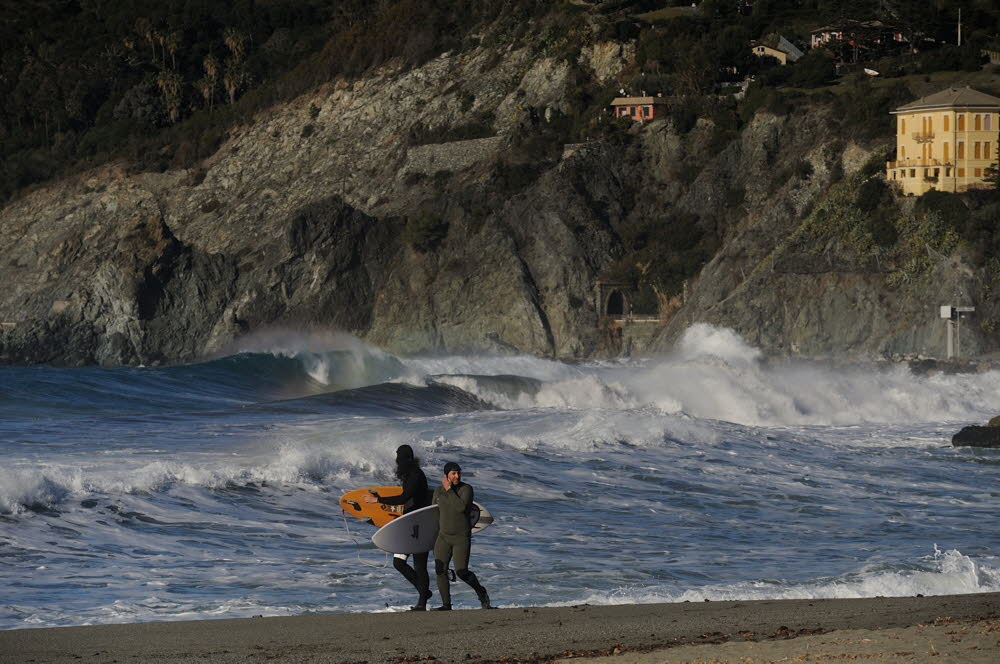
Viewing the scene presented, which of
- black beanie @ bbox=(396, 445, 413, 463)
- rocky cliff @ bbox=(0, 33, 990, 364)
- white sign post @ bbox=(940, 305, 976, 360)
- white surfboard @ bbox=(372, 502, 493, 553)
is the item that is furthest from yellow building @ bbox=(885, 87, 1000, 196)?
white surfboard @ bbox=(372, 502, 493, 553)

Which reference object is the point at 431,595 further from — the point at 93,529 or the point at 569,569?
the point at 93,529

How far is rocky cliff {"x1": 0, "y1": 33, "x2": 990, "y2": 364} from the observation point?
6694cm

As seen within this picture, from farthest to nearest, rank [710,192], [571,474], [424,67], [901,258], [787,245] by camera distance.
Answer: [424,67] → [710,192] → [787,245] → [901,258] → [571,474]

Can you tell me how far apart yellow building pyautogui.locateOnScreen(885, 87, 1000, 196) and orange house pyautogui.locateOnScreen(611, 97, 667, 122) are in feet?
48.8

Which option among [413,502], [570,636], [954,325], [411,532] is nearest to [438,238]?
[954,325]

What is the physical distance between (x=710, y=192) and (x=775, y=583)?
6120 centimetres

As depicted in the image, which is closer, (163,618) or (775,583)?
(163,618)

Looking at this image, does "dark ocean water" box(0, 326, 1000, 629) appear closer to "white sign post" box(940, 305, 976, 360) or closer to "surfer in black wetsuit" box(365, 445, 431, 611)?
"surfer in black wetsuit" box(365, 445, 431, 611)

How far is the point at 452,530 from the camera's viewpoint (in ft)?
42.1

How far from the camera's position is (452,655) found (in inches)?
430

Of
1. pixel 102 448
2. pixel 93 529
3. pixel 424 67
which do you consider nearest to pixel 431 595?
pixel 93 529

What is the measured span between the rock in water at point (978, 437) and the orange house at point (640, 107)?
171 feet

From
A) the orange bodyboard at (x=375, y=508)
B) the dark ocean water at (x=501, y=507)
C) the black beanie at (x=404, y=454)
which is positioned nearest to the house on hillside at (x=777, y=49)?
the dark ocean water at (x=501, y=507)

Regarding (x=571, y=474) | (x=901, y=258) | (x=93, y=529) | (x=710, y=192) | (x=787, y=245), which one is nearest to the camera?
(x=93, y=529)
